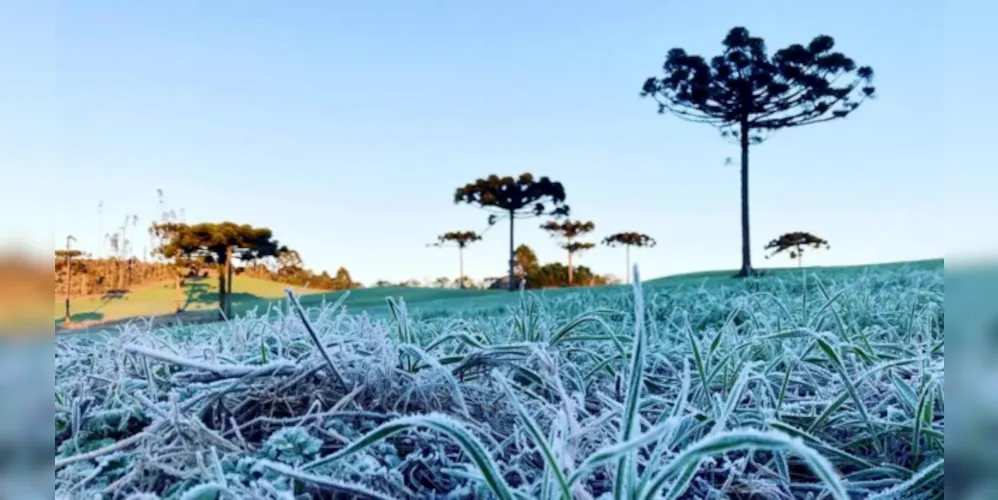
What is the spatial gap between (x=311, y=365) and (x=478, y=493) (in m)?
0.21

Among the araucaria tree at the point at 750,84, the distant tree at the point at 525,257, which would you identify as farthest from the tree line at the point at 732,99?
the distant tree at the point at 525,257

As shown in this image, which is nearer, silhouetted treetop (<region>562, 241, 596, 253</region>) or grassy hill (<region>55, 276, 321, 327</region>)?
grassy hill (<region>55, 276, 321, 327</region>)

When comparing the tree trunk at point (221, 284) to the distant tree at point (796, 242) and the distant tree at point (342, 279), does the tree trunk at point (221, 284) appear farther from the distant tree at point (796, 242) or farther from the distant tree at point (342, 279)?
the distant tree at point (796, 242)

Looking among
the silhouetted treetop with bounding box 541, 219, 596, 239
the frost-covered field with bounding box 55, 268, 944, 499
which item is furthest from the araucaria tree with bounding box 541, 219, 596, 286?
the frost-covered field with bounding box 55, 268, 944, 499

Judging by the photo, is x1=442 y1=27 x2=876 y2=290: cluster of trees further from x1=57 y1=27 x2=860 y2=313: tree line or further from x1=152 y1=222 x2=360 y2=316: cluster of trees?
x1=152 y1=222 x2=360 y2=316: cluster of trees

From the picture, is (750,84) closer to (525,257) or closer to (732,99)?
(732,99)

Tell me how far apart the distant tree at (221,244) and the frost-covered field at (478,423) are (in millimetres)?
13835

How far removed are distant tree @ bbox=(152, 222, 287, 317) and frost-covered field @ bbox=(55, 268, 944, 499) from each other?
545 inches

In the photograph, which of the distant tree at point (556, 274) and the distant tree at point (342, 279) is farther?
the distant tree at point (556, 274)

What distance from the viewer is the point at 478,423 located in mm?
512

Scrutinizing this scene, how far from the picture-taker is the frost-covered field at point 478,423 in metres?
0.36

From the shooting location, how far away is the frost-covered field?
0.36 metres

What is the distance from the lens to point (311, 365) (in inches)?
21.7

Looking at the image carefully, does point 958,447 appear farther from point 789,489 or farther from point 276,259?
point 276,259
